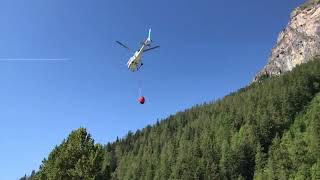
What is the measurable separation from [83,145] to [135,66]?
43.3 ft

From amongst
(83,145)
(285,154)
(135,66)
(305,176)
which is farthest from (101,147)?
(285,154)

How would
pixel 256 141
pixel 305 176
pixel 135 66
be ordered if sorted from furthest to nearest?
pixel 256 141
pixel 305 176
pixel 135 66

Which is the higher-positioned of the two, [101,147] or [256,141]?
[256,141]

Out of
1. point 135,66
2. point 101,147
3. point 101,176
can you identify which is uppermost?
point 135,66

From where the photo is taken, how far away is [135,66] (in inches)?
2450

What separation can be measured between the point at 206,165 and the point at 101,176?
113 meters

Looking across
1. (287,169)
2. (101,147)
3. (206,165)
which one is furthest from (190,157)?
(101,147)

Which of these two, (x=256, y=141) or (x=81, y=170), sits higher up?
(x=256, y=141)

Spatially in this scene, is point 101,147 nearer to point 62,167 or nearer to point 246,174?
point 62,167

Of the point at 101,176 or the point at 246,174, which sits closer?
the point at 101,176

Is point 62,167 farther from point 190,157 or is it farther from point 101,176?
point 190,157

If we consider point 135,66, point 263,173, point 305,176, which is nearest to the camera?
point 135,66

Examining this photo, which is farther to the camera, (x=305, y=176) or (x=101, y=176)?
(x=305, y=176)

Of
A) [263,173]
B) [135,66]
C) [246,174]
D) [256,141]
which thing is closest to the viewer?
[135,66]
